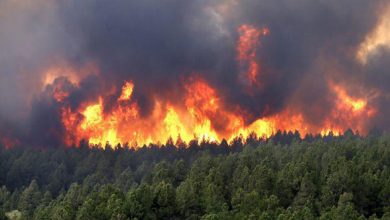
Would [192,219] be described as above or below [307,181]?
below

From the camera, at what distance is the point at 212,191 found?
16212cm

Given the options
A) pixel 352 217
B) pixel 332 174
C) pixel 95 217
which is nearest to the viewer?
pixel 352 217

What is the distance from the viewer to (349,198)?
148 metres

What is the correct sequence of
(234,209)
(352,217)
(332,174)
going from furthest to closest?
(332,174) < (234,209) < (352,217)

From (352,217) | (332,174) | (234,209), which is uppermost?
(332,174)

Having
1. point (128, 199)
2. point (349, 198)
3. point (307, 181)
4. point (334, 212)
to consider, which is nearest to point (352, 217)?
point (334, 212)

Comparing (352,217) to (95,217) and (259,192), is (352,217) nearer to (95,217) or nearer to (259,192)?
(259,192)

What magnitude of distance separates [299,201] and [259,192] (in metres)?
14.6

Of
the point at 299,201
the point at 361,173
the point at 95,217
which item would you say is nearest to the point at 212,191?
the point at 299,201

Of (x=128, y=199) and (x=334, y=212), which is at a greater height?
(x=128, y=199)

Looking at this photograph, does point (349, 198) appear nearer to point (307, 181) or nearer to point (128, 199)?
point (307, 181)

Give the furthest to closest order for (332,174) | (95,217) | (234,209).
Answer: (332,174)
(234,209)
(95,217)

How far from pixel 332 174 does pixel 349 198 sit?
19751 millimetres

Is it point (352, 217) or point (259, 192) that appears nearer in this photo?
point (352, 217)
